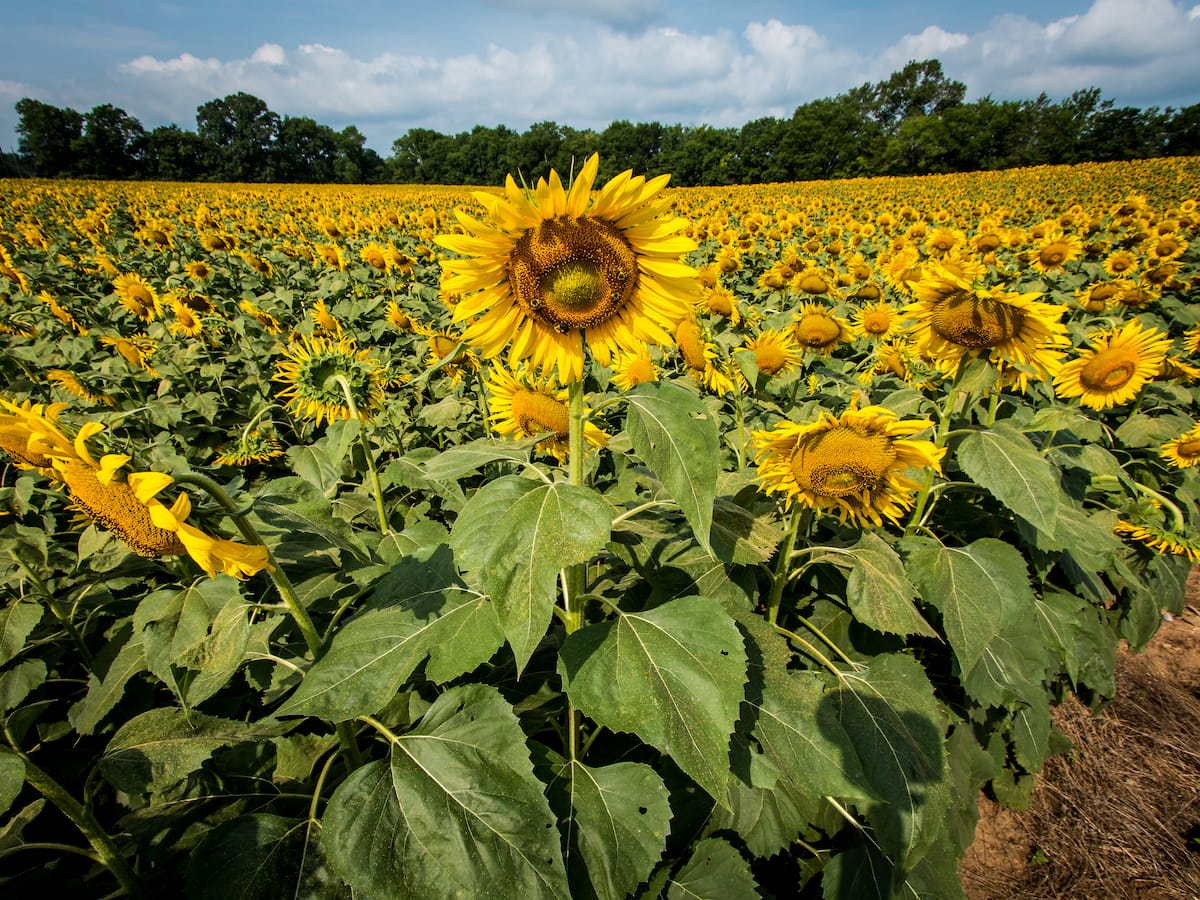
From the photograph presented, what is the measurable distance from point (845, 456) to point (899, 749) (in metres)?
0.93

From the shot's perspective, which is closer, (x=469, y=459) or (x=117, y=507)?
(x=117, y=507)

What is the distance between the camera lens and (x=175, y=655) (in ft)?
4.84

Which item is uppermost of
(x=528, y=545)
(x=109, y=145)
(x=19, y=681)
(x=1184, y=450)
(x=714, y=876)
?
(x=109, y=145)

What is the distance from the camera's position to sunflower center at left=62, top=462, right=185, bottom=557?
1.22m

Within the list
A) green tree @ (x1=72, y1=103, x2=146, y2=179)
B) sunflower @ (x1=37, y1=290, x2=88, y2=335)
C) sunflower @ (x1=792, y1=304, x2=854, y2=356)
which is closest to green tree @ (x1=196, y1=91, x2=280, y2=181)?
green tree @ (x1=72, y1=103, x2=146, y2=179)

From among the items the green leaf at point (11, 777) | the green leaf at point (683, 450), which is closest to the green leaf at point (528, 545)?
the green leaf at point (683, 450)

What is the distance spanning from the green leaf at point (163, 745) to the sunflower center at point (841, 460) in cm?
193

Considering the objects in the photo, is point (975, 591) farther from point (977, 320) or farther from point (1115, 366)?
point (1115, 366)

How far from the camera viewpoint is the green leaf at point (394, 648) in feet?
4.31

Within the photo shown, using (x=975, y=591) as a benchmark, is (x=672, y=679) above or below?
above

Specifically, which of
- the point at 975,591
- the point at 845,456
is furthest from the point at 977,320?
the point at 975,591

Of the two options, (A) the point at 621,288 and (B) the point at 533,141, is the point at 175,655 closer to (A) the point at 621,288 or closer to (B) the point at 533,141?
(A) the point at 621,288

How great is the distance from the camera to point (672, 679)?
51.1 inches

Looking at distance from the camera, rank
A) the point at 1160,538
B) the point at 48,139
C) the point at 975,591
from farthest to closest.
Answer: the point at 48,139, the point at 1160,538, the point at 975,591
